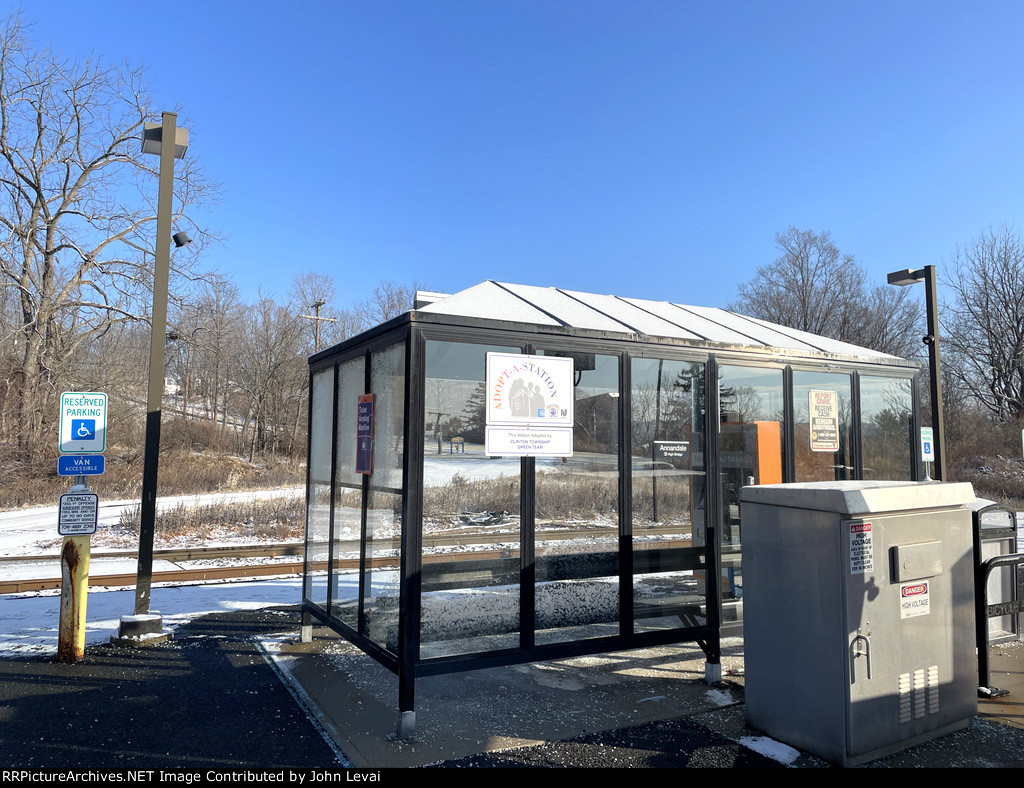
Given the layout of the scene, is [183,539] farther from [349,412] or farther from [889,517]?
[889,517]

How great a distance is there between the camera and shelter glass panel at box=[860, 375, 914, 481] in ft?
22.9

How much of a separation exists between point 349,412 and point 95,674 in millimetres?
2988

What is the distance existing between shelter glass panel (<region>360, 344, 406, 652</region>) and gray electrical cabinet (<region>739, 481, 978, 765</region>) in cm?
251

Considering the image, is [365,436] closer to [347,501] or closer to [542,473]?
[347,501]

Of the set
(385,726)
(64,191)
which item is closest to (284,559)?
(385,726)

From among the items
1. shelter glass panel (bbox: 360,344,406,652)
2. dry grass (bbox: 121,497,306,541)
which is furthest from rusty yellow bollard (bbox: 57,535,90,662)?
dry grass (bbox: 121,497,306,541)

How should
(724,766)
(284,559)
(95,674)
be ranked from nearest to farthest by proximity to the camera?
(724,766) → (95,674) → (284,559)

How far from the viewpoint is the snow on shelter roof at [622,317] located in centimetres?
521

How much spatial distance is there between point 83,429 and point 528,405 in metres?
4.41

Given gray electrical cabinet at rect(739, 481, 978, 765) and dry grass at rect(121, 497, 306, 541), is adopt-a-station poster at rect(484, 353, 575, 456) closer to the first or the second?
gray electrical cabinet at rect(739, 481, 978, 765)

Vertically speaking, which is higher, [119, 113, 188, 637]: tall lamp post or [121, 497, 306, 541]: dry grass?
[119, 113, 188, 637]: tall lamp post

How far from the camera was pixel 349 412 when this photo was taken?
5.91 m

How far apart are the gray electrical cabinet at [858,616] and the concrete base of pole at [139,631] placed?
549 cm

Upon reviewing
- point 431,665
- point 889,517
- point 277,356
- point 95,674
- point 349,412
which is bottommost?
point 95,674
